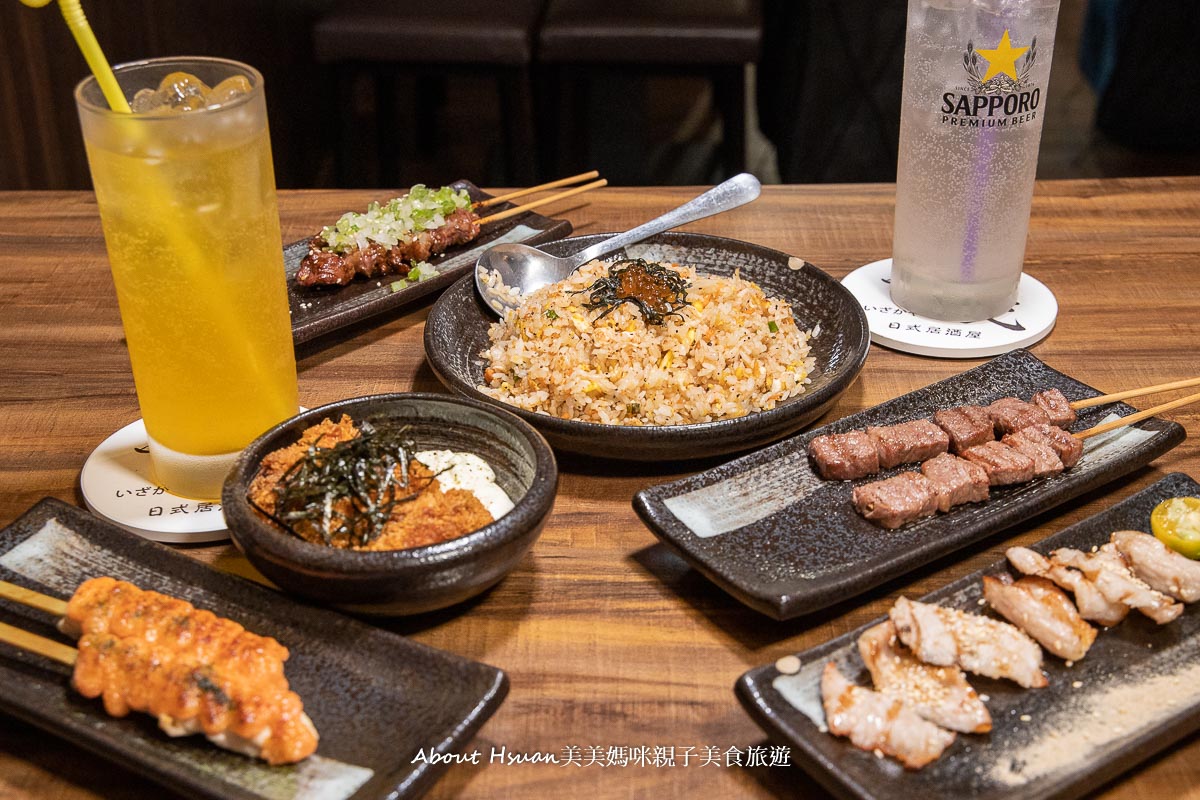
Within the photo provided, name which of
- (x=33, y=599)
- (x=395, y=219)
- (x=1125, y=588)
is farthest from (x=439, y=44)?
(x=1125, y=588)

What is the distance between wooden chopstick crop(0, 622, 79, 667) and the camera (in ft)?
4.80

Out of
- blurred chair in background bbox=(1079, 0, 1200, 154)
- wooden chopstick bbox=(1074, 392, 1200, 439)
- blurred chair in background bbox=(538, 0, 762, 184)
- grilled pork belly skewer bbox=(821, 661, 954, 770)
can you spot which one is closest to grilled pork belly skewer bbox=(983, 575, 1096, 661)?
grilled pork belly skewer bbox=(821, 661, 954, 770)

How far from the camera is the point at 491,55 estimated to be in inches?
200

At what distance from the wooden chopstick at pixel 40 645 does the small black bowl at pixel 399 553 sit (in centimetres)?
26

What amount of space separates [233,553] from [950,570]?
1172 mm

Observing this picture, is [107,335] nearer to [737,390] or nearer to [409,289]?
[409,289]

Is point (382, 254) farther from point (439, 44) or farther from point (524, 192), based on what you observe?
point (439, 44)

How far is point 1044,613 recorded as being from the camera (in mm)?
1560

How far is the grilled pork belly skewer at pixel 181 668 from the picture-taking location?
52.7 inches

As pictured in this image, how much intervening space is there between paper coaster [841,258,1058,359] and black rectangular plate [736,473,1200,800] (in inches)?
35.9

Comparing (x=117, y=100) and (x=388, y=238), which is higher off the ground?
(x=117, y=100)

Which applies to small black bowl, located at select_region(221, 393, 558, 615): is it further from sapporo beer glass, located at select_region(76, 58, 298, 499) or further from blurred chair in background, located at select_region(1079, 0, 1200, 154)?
blurred chair in background, located at select_region(1079, 0, 1200, 154)

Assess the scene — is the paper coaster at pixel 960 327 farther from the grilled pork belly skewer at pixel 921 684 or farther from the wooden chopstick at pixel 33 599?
the wooden chopstick at pixel 33 599

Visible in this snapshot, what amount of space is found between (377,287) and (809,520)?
1337 mm
